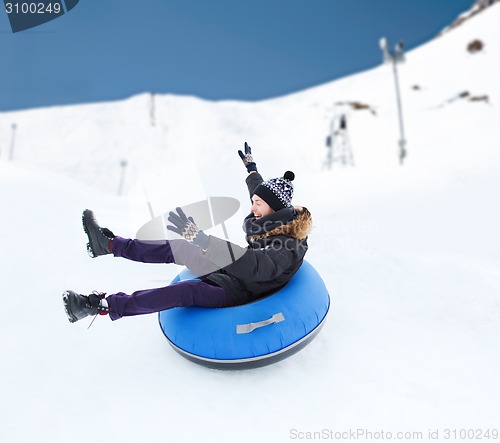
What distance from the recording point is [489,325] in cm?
330

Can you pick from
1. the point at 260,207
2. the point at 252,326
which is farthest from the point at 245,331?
the point at 260,207

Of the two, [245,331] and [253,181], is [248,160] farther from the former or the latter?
[245,331]

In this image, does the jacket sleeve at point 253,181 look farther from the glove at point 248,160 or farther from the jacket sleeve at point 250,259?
the jacket sleeve at point 250,259

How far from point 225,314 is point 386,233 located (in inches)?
191

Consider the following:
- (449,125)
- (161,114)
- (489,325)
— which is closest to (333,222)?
(489,325)

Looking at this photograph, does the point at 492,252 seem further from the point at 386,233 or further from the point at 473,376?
the point at 473,376

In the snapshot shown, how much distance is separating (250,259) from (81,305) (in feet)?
3.90

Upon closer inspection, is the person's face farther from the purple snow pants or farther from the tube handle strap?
the tube handle strap

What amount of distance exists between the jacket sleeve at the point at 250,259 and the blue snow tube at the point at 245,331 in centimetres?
24

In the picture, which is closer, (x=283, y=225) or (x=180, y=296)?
(x=180, y=296)

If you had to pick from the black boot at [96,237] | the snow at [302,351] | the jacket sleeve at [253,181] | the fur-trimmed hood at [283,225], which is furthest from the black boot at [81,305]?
the jacket sleeve at [253,181]

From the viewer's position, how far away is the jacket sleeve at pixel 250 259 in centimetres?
230

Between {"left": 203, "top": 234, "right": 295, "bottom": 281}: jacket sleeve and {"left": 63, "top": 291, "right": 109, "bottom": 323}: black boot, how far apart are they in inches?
33.7

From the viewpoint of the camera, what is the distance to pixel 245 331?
245cm
